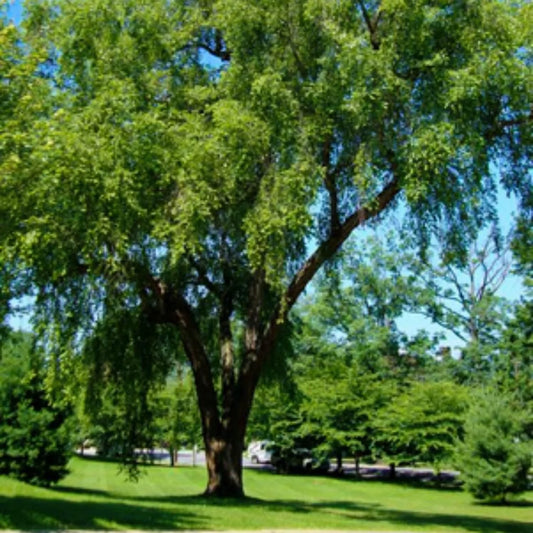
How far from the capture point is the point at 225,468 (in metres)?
16.2

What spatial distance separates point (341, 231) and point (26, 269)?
641 cm

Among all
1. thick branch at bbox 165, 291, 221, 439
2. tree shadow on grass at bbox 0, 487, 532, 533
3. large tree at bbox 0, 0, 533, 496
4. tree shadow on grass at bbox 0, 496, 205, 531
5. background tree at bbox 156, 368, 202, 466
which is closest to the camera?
tree shadow on grass at bbox 0, 496, 205, 531

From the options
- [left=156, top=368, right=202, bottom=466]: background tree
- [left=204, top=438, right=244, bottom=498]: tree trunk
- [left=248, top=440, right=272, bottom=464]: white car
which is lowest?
[left=248, top=440, right=272, bottom=464]: white car

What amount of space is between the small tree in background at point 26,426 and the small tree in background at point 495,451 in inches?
589

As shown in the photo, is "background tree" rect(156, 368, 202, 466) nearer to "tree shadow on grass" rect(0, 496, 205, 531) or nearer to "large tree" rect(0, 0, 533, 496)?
"tree shadow on grass" rect(0, 496, 205, 531)

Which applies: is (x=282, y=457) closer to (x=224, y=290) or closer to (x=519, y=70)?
(x=224, y=290)

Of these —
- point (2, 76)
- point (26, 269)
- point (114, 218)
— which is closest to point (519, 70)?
point (114, 218)

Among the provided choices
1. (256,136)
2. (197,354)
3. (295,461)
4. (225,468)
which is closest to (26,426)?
(197,354)

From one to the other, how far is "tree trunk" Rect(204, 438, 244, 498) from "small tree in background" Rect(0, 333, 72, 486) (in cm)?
611

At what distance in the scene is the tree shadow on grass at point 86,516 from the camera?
34.1ft

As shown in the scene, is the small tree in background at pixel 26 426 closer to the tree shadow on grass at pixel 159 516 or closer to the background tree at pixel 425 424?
the tree shadow on grass at pixel 159 516

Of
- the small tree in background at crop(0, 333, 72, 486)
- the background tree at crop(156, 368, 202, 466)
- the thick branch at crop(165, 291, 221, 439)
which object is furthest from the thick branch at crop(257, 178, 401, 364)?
the small tree in background at crop(0, 333, 72, 486)

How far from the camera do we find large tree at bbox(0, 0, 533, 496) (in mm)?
12031

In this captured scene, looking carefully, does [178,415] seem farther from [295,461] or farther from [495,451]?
[295,461]
